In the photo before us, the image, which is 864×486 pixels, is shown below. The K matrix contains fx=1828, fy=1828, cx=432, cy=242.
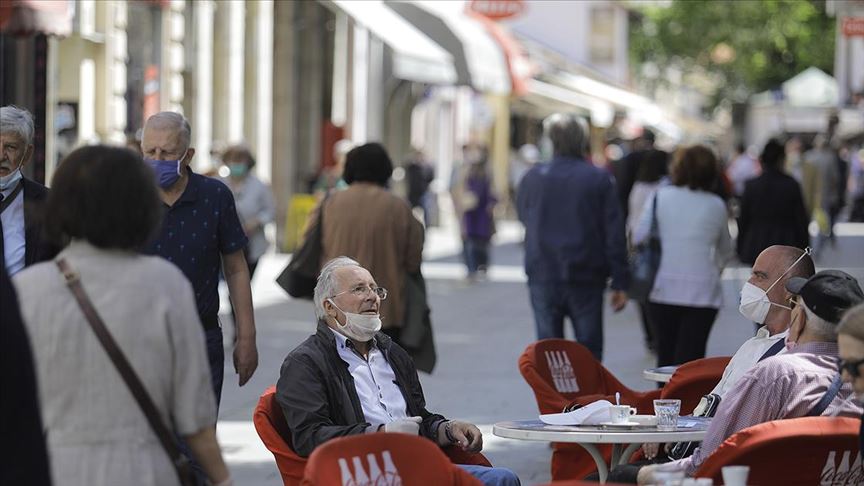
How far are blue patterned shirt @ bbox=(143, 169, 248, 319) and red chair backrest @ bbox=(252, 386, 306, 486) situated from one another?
1.97 ft

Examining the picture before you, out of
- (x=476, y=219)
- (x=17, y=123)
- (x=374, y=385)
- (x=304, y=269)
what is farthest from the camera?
(x=476, y=219)

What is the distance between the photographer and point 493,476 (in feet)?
19.4

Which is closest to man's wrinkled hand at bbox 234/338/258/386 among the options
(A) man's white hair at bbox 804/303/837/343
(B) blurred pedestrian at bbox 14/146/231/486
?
(A) man's white hair at bbox 804/303/837/343

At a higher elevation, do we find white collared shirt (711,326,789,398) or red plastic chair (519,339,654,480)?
white collared shirt (711,326,789,398)

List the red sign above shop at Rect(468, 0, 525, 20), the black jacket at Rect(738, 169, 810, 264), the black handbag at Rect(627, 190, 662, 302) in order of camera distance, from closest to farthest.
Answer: the black handbag at Rect(627, 190, 662, 302), the black jacket at Rect(738, 169, 810, 264), the red sign above shop at Rect(468, 0, 525, 20)

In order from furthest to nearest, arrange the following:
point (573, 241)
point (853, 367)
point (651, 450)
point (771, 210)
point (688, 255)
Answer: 1. point (771, 210)
2. point (688, 255)
3. point (573, 241)
4. point (651, 450)
5. point (853, 367)

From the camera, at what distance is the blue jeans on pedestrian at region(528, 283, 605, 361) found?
10.0 metres

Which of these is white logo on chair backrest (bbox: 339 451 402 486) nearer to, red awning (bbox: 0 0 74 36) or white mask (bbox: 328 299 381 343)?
white mask (bbox: 328 299 381 343)

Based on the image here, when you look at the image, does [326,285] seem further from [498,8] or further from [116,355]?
[498,8]

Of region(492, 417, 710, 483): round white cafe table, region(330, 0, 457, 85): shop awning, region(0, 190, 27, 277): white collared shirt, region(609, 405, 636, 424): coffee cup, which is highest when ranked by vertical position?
region(330, 0, 457, 85): shop awning

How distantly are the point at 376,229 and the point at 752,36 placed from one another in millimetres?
55236

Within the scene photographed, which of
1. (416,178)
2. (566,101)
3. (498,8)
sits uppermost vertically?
(498,8)

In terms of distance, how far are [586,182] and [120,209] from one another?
616 centimetres

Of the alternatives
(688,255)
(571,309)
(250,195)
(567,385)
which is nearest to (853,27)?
(250,195)
